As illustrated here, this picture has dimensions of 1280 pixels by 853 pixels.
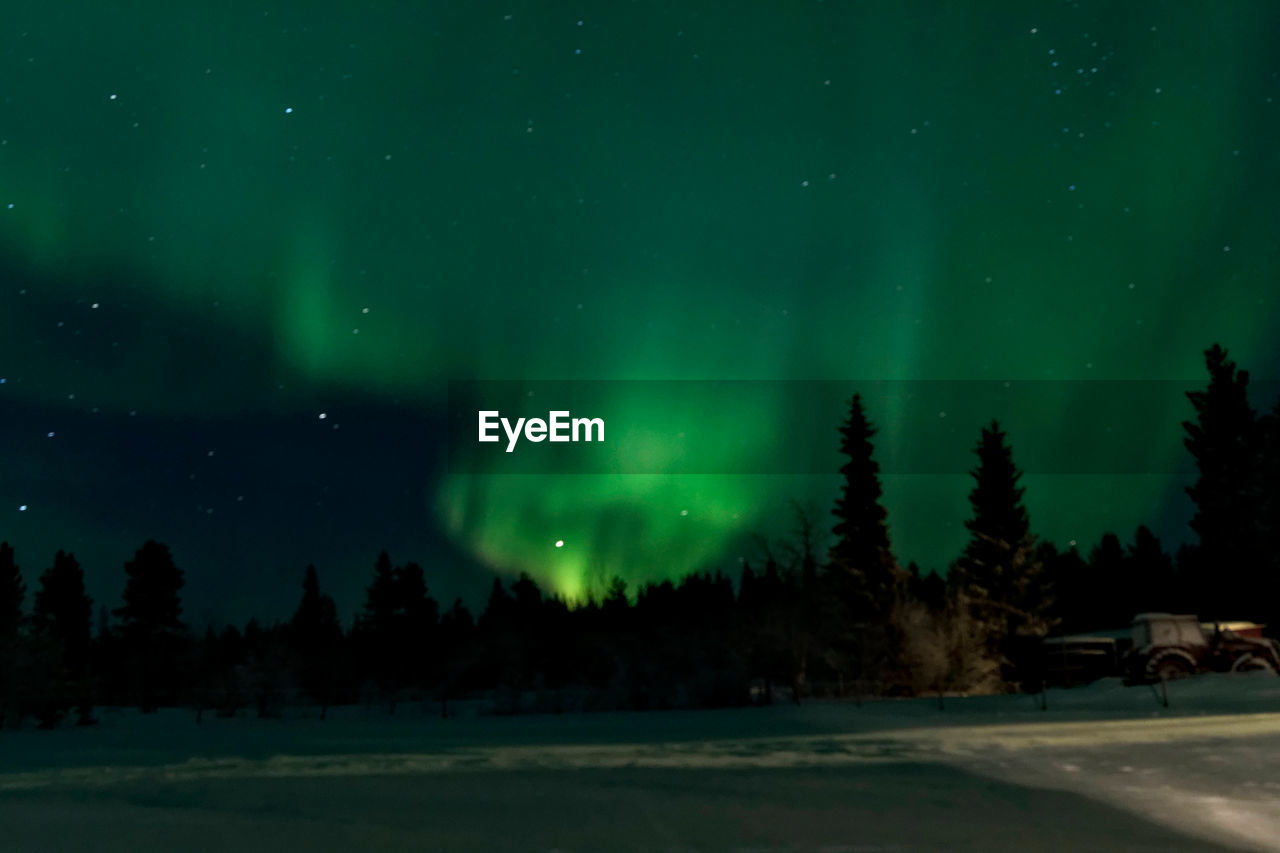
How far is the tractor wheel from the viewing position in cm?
3562

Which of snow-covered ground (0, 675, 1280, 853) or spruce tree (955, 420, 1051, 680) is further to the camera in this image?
spruce tree (955, 420, 1051, 680)

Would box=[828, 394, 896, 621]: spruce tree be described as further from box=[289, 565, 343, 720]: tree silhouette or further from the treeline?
box=[289, 565, 343, 720]: tree silhouette

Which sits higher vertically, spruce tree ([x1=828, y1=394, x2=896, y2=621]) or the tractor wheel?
spruce tree ([x1=828, y1=394, x2=896, y2=621])

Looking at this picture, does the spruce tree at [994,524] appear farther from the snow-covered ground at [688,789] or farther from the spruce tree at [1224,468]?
the snow-covered ground at [688,789]

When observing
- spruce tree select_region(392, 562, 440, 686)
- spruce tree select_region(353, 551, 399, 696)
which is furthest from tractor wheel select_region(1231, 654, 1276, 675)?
spruce tree select_region(353, 551, 399, 696)

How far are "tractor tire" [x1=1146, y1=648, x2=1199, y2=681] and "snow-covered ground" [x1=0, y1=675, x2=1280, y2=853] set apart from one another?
28.6 ft

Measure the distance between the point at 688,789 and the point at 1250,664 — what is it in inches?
1132

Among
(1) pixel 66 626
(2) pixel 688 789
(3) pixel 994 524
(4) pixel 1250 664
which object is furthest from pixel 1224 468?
(1) pixel 66 626

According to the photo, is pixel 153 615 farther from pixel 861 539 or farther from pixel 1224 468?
pixel 1224 468

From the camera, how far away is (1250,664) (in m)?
35.9

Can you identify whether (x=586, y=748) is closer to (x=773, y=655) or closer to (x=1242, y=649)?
(x=1242, y=649)

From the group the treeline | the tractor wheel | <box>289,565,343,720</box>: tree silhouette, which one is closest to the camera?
the tractor wheel

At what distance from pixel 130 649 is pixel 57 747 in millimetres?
52781

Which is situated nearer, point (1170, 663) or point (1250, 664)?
point (1170, 663)
